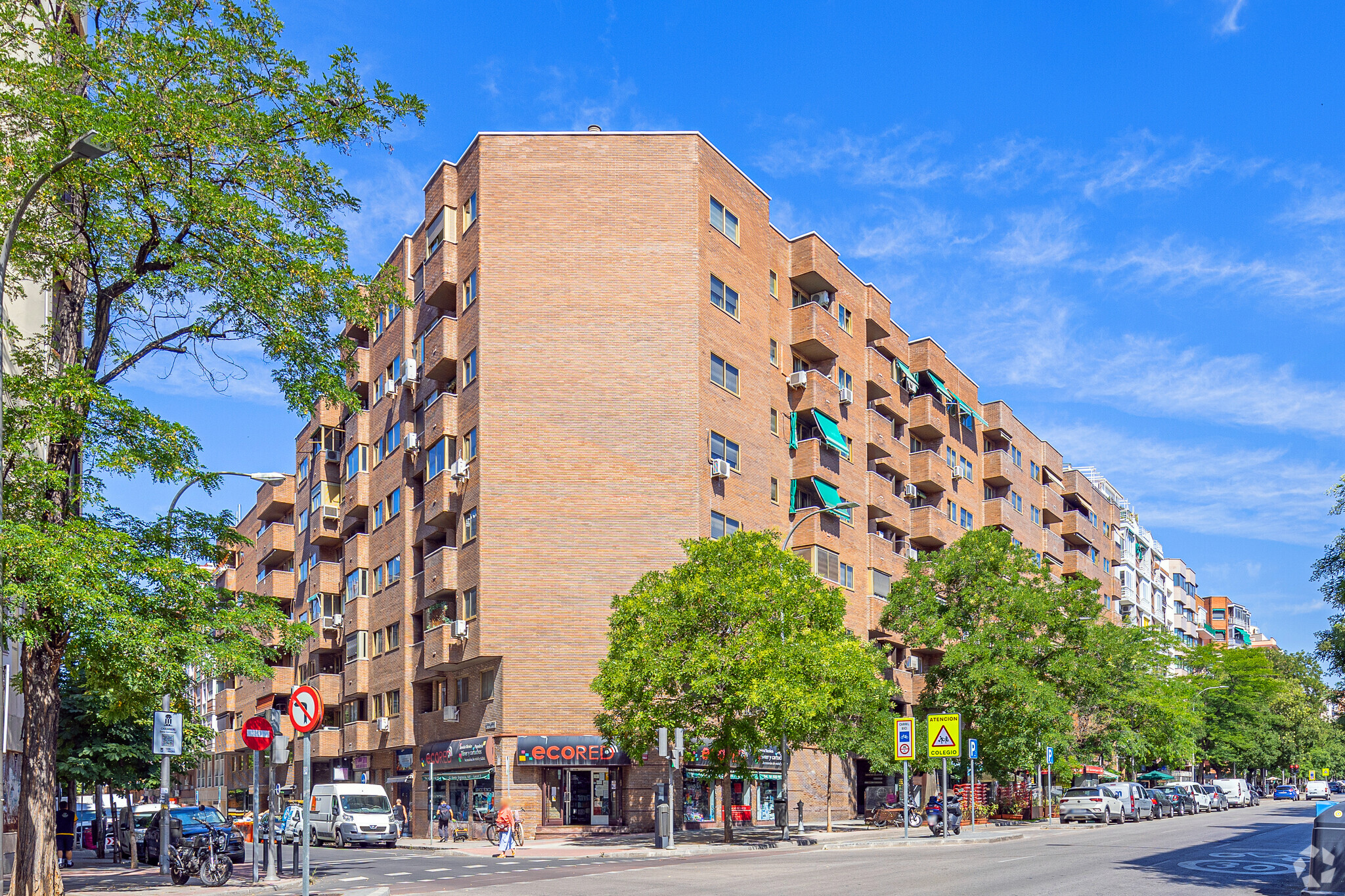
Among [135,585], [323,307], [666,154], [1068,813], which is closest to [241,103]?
[323,307]

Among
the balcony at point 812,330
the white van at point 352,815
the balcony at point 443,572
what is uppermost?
the balcony at point 812,330

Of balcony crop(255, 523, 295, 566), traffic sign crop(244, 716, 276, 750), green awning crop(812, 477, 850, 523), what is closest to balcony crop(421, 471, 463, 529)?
green awning crop(812, 477, 850, 523)

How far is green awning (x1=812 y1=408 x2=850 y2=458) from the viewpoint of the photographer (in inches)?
2053

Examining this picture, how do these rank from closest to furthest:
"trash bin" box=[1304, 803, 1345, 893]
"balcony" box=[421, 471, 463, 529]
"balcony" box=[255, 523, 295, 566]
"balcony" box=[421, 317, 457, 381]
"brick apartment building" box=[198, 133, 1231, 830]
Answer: "trash bin" box=[1304, 803, 1345, 893] < "brick apartment building" box=[198, 133, 1231, 830] < "balcony" box=[421, 471, 463, 529] < "balcony" box=[421, 317, 457, 381] < "balcony" box=[255, 523, 295, 566]

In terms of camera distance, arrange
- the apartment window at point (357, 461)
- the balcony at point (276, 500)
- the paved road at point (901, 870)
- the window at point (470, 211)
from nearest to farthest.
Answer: the paved road at point (901, 870) < the window at point (470, 211) < the apartment window at point (357, 461) < the balcony at point (276, 500)

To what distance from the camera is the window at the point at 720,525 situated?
149 ft

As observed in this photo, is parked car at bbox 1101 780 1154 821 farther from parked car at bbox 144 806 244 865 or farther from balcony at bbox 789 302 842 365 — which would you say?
parked car at bbox 144 806 244 865

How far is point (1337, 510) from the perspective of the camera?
28.7 meters

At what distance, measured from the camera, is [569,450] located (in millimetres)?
44219

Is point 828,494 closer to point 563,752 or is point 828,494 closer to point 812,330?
point 812,330

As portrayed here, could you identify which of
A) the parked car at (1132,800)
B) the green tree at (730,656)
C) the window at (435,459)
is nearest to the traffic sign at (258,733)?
the green tree at (730,656)

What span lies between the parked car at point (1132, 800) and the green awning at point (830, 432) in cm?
1863

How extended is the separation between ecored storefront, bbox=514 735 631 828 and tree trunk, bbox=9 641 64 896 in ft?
Answer: 74.5

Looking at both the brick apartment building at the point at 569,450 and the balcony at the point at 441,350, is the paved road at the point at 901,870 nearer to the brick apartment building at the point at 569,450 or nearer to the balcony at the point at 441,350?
the brick apartment building at the point at 569,450
